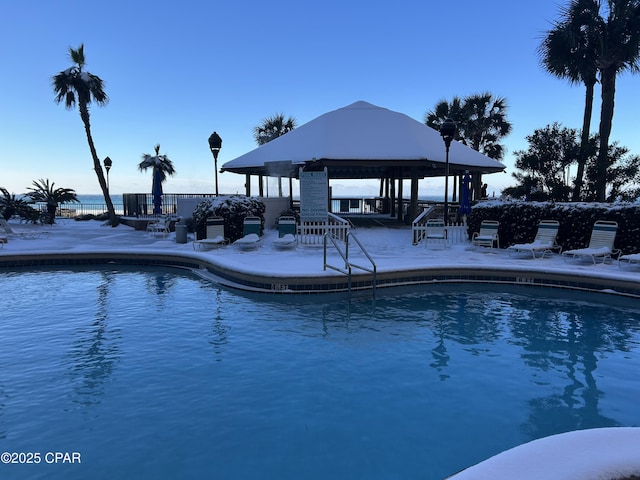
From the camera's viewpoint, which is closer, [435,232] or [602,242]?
[602,242]

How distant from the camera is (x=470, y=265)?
404 inches

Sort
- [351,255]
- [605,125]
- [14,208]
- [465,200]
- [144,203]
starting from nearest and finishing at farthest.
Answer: [351,255] → [465,200] → [605,125] → [14,208] → [144,203]

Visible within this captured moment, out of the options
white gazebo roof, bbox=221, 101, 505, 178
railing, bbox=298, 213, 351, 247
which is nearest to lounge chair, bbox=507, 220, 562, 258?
railing, bbox=298, 213, 351, 247

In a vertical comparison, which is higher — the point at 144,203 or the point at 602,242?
the point at 144,203

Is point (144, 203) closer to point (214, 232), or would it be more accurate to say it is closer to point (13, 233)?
point (13, 233)

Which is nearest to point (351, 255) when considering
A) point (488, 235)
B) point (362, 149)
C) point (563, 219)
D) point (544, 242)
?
point (488, 235)

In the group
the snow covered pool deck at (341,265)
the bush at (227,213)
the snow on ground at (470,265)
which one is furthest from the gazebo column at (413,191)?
the bush at (227,213)

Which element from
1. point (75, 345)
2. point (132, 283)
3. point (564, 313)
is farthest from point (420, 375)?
point (132, 283)

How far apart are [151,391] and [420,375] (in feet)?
10.3

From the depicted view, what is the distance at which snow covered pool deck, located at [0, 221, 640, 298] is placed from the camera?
9078 millimetres

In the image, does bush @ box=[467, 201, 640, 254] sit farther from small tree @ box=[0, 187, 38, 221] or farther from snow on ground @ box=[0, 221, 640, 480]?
small tree @ box=[0, 187, 38, 221]

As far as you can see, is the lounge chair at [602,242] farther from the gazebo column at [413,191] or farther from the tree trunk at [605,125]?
the tree trunk at [605,125]

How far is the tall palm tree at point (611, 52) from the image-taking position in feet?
61.9

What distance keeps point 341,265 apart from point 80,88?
68.2 feet
